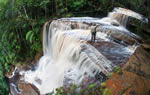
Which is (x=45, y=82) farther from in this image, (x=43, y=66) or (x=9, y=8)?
(x=9, y=8)

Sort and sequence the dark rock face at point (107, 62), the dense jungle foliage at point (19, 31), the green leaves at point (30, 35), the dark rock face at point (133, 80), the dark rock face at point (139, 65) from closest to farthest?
1. the dark rock face at point (133, 80)
2. the dark rock face at point (107, 62)
3. the dark rock face at point (139, 65)
4. the green leaves at point (30, 35)
5. the dense jungle foliage at point (19, 31)

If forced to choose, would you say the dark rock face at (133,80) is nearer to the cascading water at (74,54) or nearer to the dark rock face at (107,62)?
the dark rock face at (107,62)

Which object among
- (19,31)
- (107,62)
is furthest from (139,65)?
(19,31)

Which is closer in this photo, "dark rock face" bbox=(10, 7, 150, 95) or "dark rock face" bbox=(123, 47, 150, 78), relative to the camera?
"dark rock face" bbox=(10, 7, 150, 95)

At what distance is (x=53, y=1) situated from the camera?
12.4m

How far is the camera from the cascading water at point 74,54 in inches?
238

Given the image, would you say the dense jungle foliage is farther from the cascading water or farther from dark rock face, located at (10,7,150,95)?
the cascading water

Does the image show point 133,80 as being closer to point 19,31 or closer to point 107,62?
point 107,62

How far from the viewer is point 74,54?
7.17m

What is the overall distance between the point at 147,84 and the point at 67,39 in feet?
17.8

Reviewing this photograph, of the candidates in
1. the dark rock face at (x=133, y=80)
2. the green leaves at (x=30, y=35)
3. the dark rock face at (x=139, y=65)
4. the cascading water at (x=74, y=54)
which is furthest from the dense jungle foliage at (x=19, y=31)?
the dark rock face at (x=133, y=80)

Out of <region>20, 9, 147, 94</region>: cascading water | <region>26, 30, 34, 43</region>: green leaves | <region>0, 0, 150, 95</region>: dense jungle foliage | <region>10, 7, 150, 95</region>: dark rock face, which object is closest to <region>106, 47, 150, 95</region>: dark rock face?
<region>10, 7, 150, 95</region>: dark rock face

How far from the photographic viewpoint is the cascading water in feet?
19.9

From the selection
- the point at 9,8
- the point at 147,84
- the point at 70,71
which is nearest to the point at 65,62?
the point at 70,71
